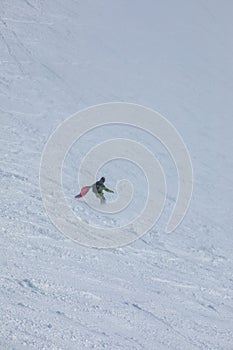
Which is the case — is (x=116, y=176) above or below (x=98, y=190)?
below

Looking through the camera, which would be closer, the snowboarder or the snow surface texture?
the snow surface texture

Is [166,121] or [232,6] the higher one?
[232,6]

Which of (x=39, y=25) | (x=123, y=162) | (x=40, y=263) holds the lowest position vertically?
(x=39, y=25)

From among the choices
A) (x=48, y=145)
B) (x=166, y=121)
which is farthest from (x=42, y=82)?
(x=48, y=145)

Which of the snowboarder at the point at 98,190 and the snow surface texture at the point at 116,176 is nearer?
the snow surface texture at the point at 116,176

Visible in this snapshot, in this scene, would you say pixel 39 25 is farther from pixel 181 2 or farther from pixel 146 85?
pixel 181 2

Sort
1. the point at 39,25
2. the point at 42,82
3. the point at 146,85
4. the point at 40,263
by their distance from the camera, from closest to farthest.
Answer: the point at 40,263
the point at 42,82
the point at 146,85
the point at 39,25

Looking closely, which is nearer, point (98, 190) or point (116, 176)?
point (98, 190)

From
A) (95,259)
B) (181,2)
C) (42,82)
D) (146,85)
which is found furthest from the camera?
(181,2)
